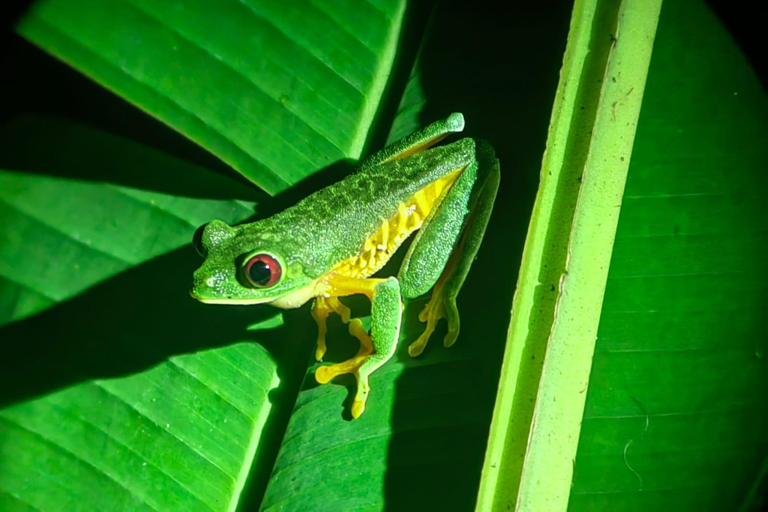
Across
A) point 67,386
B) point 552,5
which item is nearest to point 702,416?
point 552,5

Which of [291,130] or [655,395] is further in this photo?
[291,130]

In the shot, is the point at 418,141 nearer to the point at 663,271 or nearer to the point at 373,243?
the point at 373,243

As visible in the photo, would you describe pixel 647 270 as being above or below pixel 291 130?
below

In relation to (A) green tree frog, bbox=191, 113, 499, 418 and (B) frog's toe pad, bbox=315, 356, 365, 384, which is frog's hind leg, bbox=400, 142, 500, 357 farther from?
(B) frog's toe pad, bbox=315, 356, 365, 384

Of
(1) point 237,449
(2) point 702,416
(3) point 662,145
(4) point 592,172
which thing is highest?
(3) point 662,145

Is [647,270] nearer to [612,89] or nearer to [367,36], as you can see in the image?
[612,89]

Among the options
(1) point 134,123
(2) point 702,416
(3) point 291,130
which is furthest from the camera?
(1) point 134,123

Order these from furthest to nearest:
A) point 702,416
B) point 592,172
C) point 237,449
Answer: point 237,449 < point 702,416 < point 592,172
